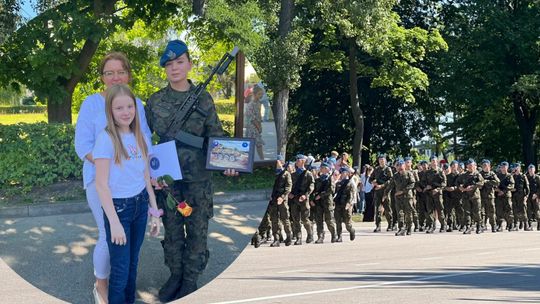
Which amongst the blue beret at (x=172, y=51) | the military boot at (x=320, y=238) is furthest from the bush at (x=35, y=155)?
the military boot at (x=320, y=238)

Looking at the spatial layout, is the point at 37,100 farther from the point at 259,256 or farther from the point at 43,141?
the point at 259,256

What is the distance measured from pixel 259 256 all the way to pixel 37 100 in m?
12.8

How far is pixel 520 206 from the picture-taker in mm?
28078

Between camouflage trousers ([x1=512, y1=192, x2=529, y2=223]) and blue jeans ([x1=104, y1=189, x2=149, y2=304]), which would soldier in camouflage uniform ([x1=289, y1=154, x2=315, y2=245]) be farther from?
blue jeans ([x1=104, y1=189, x2=149, y2=304])

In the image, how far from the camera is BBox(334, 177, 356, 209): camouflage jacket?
2122 cm

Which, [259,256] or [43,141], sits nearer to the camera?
[43,141]

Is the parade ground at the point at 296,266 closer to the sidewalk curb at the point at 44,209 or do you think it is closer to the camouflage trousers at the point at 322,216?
the sidewalk curb at the point at 44,209

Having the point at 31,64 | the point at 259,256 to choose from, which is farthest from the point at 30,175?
the point at 259,256

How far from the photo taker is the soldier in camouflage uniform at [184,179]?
3965 millimetres

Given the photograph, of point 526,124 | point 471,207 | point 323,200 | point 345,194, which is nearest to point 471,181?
point 471,207

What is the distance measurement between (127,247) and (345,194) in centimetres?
1763

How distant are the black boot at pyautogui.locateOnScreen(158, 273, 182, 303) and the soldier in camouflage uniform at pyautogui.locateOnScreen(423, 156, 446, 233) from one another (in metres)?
21.4

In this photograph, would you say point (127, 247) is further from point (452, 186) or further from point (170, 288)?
point (452, 186)

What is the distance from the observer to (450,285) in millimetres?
12656
